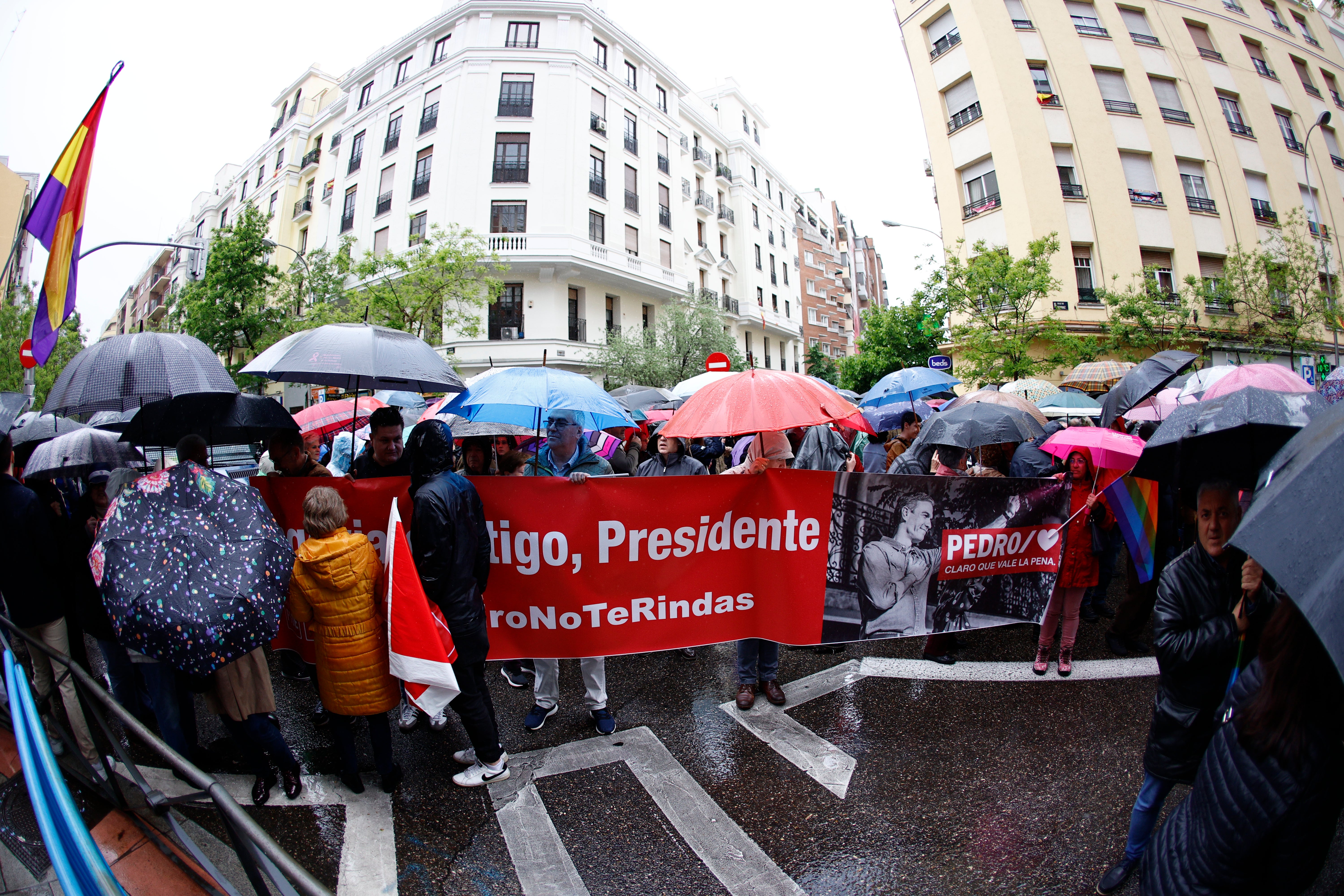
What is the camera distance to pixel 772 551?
13.5ft

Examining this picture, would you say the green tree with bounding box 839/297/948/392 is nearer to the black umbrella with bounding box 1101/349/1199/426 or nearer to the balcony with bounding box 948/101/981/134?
the balcony with bounding box 948/101/981/134

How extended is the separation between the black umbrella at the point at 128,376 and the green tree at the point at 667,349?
24.0 meters

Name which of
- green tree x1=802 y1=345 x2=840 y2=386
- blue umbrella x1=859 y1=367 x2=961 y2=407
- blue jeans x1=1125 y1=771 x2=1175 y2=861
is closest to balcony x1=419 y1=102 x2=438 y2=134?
blue umbrella x1=859 y1=367 x2=961 y2=407

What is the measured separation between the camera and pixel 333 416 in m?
8.27

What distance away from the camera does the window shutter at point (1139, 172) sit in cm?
2161

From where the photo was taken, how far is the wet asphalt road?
2.64m

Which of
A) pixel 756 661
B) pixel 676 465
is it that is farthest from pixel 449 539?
pixel 756 661

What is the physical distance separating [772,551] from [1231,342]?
1002 inches

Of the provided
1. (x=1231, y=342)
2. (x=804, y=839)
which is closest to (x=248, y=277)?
(x=804, y=839)

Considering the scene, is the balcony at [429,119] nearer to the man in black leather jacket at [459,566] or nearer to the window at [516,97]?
the window at [516,97]

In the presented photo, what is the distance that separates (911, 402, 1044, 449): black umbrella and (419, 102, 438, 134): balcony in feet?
104

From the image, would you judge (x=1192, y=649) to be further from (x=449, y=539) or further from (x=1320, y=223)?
(x=1320, y=223)

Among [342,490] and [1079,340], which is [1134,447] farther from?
[1079,340]

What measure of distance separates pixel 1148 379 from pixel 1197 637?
3745 millimetres
